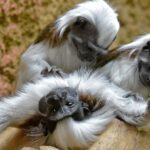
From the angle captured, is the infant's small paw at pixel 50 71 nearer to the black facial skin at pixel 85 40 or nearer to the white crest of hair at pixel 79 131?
the black facial skin at pixel 85 40

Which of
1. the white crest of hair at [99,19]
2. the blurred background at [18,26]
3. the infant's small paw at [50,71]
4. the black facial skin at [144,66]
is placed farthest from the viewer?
the blurred background at [18,26]

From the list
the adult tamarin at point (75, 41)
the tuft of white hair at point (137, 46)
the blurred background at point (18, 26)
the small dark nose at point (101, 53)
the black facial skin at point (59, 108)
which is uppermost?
the black facial skin at point (59, 108)

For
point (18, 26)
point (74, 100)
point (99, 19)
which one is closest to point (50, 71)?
point (99, 19)

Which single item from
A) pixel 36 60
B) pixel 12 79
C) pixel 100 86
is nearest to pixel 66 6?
pixel 12 79

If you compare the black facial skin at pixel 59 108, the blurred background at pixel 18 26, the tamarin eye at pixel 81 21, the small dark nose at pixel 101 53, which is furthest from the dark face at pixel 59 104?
the blurred background at pixel 18 26

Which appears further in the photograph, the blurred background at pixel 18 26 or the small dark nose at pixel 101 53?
the blurred background at pixel 18 26

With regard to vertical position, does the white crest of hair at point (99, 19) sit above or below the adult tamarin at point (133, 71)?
above

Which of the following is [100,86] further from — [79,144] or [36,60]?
[36,60]
